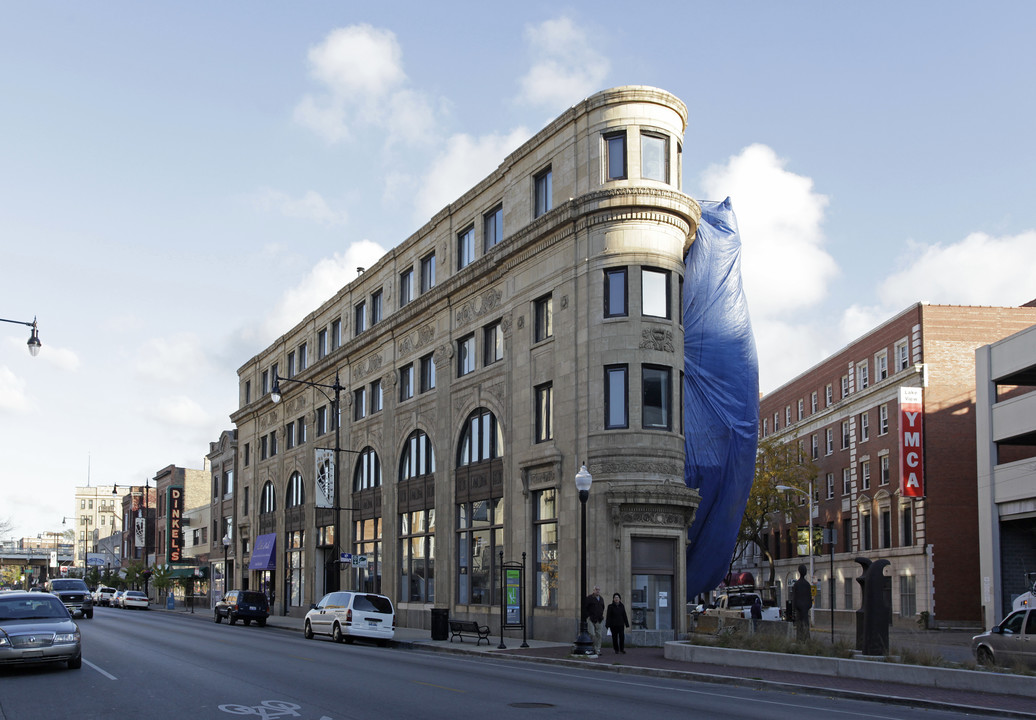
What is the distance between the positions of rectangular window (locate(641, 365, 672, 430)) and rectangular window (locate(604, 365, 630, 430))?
58cm

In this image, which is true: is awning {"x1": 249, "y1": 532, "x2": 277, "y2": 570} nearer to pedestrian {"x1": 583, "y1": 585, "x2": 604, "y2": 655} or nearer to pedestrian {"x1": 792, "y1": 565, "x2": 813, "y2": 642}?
pedestrian {"x1": 583, "y1": 585, "x2": 604, "y2": 655}

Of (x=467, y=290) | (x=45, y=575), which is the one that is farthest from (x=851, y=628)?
(x=45, y=575)

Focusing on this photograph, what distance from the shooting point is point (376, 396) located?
52688 millimetres

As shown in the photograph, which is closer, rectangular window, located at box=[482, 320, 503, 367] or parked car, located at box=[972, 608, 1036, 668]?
parked car, located at box=[972, 608, 1036, 668]

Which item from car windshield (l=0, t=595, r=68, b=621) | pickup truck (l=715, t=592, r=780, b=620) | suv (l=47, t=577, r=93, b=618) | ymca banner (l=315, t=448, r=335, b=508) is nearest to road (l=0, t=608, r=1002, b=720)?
car windshield (l=0, t=595, r=68, b=621)

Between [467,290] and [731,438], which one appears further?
[467,290]

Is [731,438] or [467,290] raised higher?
[467,290]

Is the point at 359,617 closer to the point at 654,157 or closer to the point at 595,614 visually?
the point at 595,614

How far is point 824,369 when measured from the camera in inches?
2950

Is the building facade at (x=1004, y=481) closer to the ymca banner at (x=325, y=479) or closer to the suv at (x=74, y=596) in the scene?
the ymca banner at (x=325, y=479)

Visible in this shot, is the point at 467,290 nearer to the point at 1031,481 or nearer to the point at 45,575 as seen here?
the point at 1031,481

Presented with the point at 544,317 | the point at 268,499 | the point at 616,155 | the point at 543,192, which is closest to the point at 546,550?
the point at 544,317

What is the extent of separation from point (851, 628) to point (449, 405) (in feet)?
73.7

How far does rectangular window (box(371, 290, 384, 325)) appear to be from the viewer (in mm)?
53531
